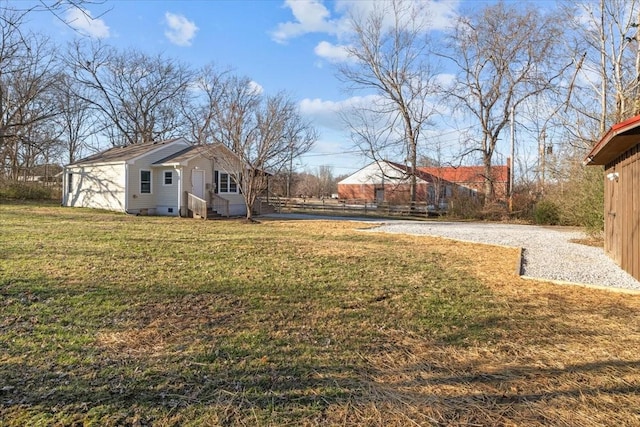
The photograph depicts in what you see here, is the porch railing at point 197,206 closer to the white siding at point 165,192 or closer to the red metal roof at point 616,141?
the white siding at point 165,192

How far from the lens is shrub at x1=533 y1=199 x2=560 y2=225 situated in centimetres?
1870

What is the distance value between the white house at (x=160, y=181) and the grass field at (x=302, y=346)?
11673 millimetres

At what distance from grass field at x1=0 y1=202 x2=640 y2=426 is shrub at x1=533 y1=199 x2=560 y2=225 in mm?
14450

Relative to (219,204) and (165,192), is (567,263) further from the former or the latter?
(165,192)

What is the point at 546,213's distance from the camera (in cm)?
1897

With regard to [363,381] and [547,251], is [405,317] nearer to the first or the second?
[363,381]

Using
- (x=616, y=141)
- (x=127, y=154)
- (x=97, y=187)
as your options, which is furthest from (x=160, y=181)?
(x=616, y=141)

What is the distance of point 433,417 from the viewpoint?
8.09ft

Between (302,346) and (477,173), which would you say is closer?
(302,346)

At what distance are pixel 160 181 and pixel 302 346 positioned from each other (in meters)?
17.6

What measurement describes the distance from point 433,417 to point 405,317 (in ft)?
6.45

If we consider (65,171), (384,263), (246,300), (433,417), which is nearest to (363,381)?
(433,417)

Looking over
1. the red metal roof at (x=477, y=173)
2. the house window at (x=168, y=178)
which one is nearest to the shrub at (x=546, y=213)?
the red metal roof at (x=477, y=173)

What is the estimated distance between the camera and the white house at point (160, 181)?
59.3 ft
